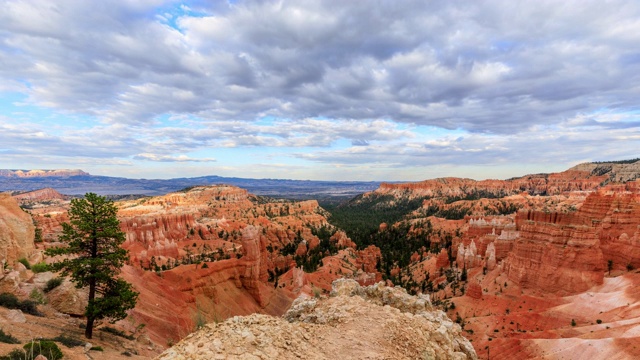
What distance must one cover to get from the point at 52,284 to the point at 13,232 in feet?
18.9

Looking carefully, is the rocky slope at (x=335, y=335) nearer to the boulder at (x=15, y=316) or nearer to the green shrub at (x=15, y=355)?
the green shrub at (x=15, y=355)

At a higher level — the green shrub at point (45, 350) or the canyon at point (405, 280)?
the green shrub at point (45, 350)

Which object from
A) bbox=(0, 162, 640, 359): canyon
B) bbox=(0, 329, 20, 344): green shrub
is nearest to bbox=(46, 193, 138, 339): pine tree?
bbox=(0, 329, 20, 344): green shrub

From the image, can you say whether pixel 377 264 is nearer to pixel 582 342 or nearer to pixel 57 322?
pixel 582 342

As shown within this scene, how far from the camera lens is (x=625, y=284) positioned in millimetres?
37344

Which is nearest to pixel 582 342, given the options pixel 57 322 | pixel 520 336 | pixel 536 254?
pixel 520 336

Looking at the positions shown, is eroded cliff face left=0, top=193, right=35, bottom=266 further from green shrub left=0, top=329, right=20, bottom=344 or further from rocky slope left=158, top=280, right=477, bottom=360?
rocky slope left=158, top=280, right=477, bottom=360

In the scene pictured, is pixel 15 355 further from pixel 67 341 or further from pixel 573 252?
pixel 573 252

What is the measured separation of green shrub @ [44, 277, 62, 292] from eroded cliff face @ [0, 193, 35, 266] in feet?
9.04

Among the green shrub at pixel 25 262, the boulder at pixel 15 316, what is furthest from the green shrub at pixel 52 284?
the boulder at pixel 15 316

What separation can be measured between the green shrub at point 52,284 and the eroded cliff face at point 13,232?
2.75 m

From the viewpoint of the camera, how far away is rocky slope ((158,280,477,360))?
9.55m

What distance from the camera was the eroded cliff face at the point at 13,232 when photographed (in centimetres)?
2033

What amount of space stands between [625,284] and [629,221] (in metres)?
20.2
